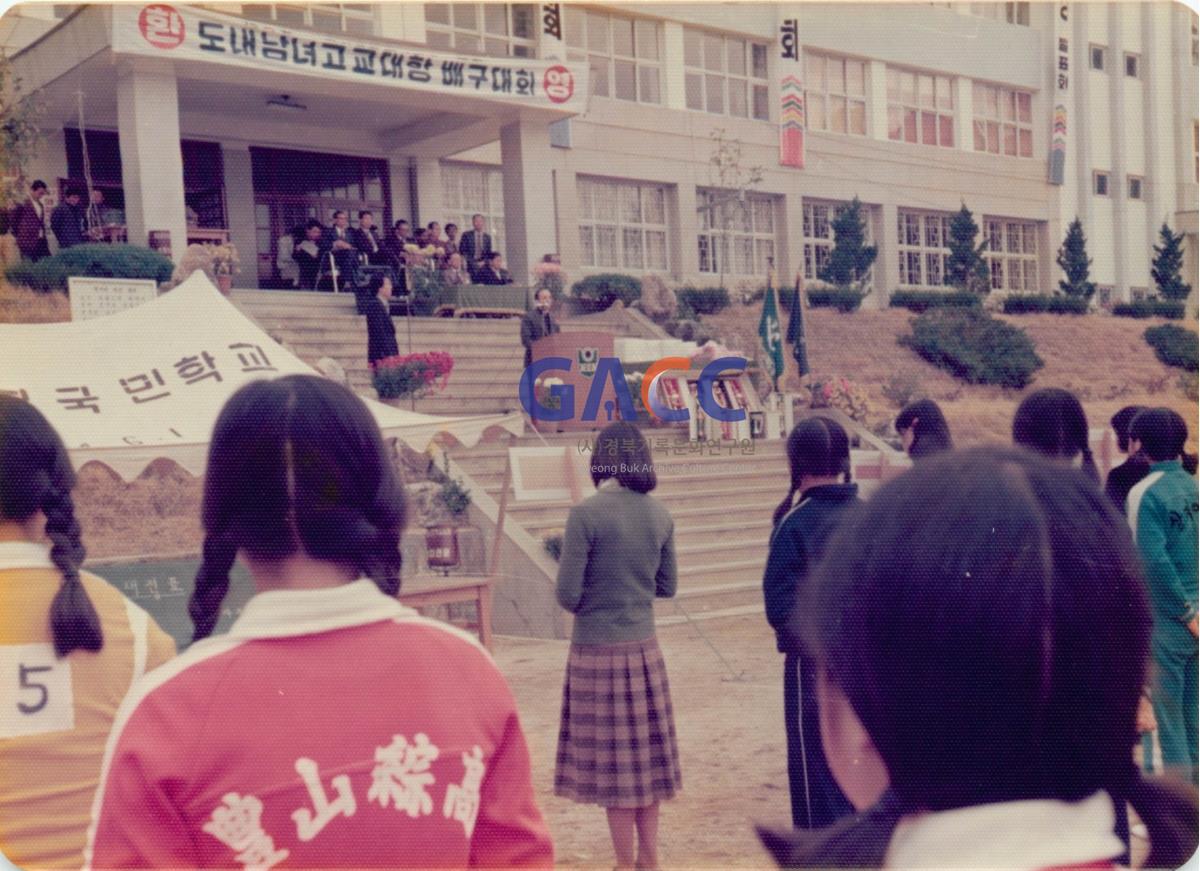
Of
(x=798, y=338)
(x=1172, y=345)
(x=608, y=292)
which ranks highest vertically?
(x=608, y=292)

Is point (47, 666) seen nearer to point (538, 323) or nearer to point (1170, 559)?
point (1170, 559)

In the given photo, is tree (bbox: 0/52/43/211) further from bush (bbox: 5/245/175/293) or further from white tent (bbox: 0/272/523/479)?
white tent (bbox: 0/272/523/479)

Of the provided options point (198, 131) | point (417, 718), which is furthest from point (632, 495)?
point (198, 131)

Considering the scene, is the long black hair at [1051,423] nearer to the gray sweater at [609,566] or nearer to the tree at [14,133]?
the gray sweater at [609,566]

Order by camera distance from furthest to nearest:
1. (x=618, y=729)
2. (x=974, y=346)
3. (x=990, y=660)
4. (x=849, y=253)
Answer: (x=849, y=253), (x=974, y=346), (x=618, y=729), (x=990, y=660)

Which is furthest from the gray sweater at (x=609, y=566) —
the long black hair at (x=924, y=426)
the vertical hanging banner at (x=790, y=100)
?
the vertical hanging banner at (x=790, y=100)

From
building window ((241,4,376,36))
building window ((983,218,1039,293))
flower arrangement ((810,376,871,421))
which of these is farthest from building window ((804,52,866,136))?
building window ((241,4,376,36))

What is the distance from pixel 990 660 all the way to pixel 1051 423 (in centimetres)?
239

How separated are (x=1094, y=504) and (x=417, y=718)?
2.27 feet

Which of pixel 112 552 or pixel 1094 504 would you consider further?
pixel 112 552

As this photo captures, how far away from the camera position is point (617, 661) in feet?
11.0

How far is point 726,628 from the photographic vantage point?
7293 millimetres

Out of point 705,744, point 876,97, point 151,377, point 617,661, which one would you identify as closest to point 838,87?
point 876,97

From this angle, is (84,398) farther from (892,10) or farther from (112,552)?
(892,10)
